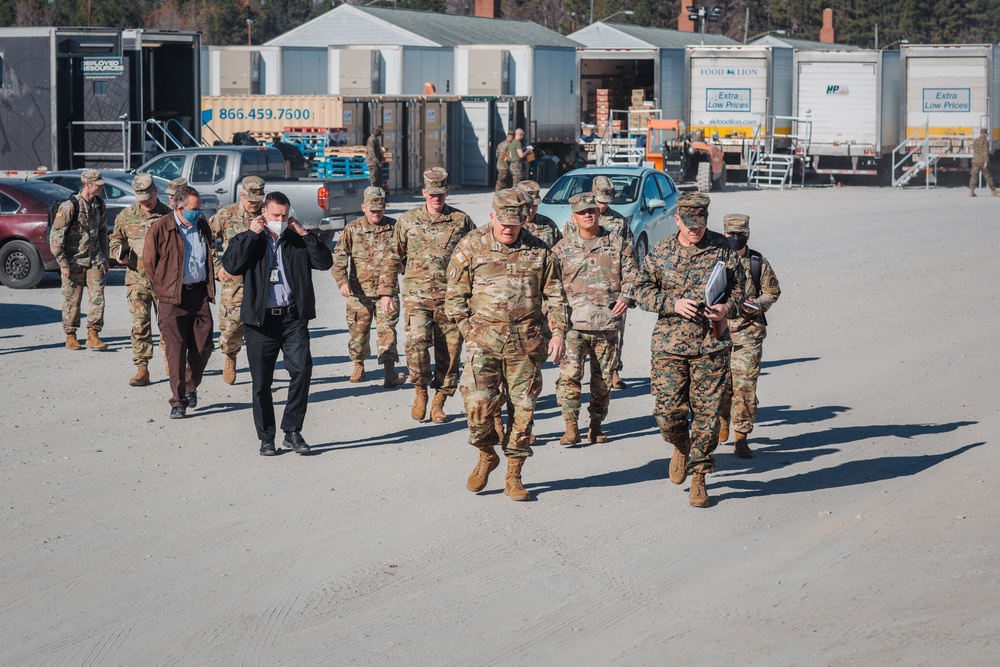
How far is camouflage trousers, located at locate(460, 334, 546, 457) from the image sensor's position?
7668mm

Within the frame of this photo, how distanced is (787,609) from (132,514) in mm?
3764

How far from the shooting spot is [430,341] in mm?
10000

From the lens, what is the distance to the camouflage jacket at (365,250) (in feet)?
35.6

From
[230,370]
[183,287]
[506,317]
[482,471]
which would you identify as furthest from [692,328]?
[230,370]

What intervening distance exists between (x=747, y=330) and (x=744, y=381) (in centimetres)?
34

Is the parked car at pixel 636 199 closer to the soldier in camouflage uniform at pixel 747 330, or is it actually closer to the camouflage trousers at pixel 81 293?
the camouflage trousers at pixel 81 293

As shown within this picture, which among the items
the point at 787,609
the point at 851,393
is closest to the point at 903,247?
the point at 851,393

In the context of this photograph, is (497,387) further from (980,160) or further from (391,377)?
(980,160)

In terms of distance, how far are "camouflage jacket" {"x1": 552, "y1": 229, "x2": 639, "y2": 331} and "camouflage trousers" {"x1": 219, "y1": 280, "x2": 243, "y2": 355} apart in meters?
3.25

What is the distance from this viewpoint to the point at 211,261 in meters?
10.4

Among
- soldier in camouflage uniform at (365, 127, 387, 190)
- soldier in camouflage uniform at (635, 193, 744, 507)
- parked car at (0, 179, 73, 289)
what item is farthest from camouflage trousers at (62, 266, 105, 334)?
soldier in camouflage uniform at (365, 127, 387, 190)

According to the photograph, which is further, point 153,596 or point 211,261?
point 211,261

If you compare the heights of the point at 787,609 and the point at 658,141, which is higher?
the point at 658,141

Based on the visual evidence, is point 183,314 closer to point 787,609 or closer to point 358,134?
point 787,609
